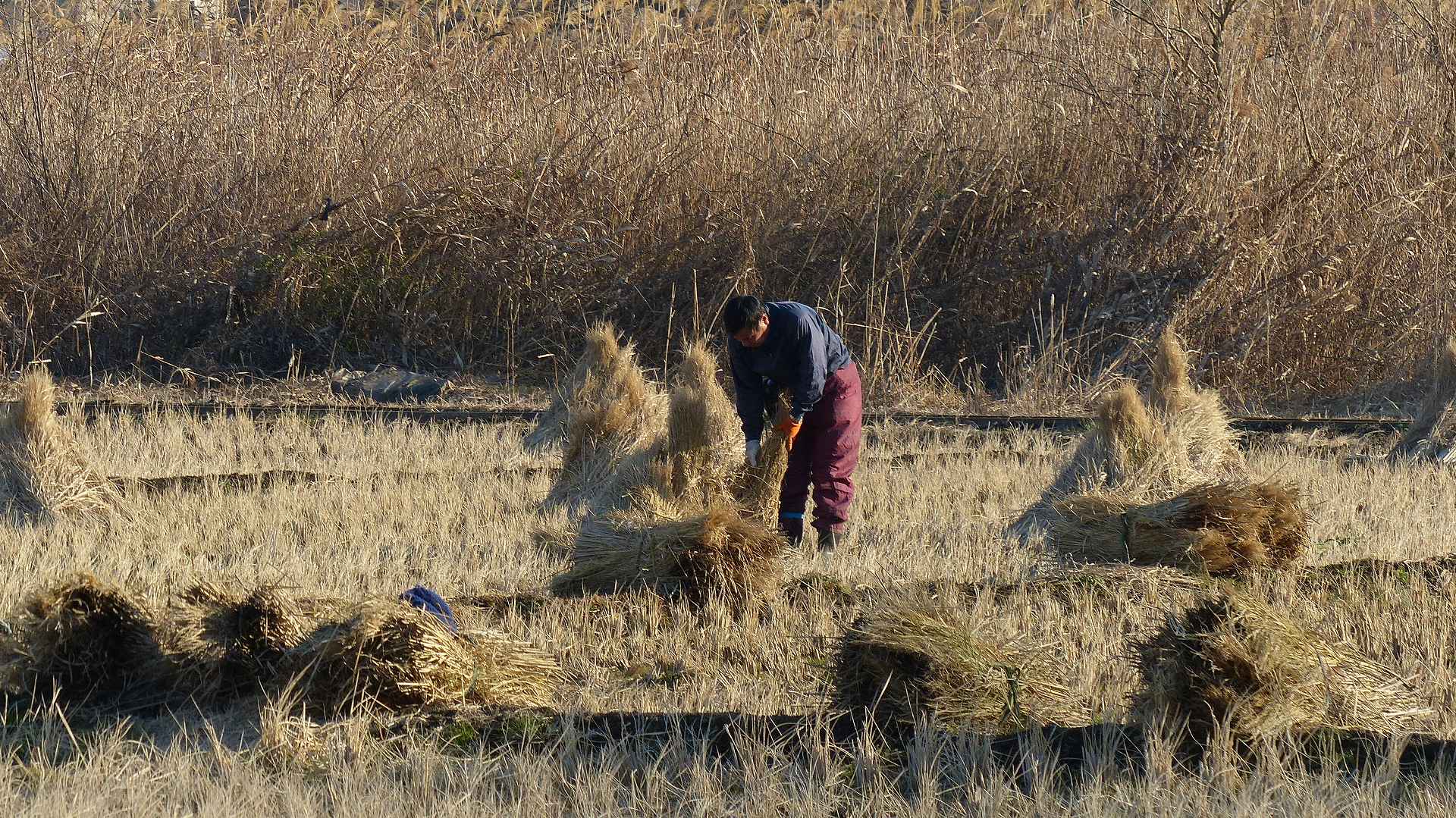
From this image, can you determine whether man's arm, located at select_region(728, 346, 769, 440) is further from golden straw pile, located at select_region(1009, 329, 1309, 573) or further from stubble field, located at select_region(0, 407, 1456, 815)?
golden straw pile, located at select_region(1009, 329, 1309, 573)

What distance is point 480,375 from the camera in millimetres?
13922

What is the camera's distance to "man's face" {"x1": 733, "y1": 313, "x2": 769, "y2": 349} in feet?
23.8

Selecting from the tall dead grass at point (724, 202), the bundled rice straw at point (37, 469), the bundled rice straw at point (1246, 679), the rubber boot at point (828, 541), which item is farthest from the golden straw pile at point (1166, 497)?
the tall dead grass at point (724, 202)

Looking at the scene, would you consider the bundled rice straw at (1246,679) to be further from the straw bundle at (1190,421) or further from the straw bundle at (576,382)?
the straw bundle at (576,382)

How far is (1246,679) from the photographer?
15.4ft

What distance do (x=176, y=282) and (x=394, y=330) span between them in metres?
1.87

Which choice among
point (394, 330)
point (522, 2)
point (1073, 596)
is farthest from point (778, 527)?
point (522, 2)

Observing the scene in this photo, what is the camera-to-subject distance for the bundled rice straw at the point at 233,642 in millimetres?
5195

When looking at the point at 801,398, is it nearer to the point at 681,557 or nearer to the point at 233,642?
the point at 681,557

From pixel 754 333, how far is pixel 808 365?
11.7 inches

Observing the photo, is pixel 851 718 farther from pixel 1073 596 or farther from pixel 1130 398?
pixel 1130 398

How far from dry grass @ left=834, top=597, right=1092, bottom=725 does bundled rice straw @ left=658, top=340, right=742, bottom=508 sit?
7.28ft

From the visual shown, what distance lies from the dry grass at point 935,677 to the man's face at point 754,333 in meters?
2.41

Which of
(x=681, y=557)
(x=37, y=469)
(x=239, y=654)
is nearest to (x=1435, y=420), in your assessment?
(x=681, y=557)
